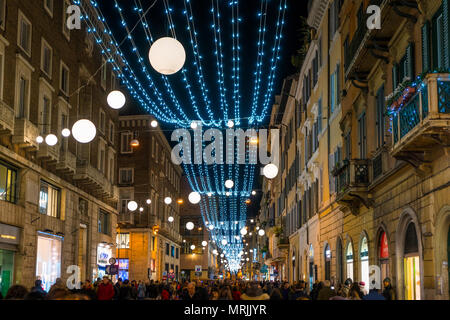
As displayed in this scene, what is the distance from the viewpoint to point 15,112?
23031mm

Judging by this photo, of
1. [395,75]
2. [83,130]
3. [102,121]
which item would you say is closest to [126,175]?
[102,121]

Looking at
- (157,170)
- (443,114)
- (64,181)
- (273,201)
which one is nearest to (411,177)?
(443,114)

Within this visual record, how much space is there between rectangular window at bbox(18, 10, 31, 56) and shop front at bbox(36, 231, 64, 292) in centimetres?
784

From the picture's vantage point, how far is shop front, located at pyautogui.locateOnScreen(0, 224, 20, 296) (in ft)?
73.6

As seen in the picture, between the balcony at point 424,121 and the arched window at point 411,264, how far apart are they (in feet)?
8.21

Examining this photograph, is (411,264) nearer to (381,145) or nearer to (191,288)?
(381,145)

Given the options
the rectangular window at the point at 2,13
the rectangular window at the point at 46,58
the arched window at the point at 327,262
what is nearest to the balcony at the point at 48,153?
the rectangular window at the point at 46,58

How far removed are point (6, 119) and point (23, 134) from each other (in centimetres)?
135

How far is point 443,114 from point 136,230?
46106 millimetres

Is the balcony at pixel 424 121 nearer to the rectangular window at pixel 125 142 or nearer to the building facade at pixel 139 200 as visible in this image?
the building facade at pixel 139 200

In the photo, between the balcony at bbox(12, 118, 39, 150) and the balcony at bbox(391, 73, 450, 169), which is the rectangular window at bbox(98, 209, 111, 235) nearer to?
the balcony at bbox(12, 118, 39, 150)

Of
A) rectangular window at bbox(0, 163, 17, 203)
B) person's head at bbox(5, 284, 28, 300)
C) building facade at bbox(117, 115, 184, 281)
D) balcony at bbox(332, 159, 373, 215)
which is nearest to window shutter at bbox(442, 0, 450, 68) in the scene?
balcony at bbox(332, 159, 373, 215)
